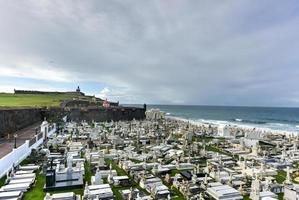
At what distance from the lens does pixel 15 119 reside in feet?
118

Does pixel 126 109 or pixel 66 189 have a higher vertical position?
pixel 126 109

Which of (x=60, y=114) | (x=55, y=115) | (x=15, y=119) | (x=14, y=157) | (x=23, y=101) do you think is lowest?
(x=14, y=157)

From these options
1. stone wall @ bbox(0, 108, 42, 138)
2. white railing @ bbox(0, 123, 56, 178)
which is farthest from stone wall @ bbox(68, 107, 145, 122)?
white railing @ bbox(0, 123, 56, 178)

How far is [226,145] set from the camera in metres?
31.0

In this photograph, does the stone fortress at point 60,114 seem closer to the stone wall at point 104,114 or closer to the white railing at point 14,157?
the stone wall at point 104,114

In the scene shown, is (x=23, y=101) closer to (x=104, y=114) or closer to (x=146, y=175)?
(x=104, y=114)

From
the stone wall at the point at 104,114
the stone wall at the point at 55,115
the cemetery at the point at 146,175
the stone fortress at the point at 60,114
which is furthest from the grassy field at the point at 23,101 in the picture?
the cemetery at the point at 146,175

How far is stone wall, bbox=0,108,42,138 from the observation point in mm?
31812

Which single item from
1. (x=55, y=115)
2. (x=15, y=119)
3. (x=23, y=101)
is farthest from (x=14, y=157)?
(x=23, y=101)

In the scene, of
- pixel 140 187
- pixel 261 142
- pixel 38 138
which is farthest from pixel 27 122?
pixel 261 142

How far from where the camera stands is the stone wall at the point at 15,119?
31812 mm

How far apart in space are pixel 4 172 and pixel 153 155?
12199mm

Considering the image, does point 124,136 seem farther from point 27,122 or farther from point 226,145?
point 27,122

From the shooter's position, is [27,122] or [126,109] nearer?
[27,122]
